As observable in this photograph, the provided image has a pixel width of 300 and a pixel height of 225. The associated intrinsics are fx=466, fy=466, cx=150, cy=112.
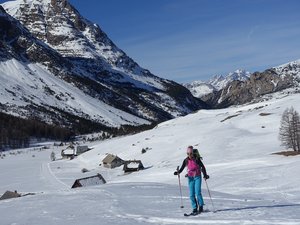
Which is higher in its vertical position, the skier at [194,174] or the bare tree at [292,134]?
the bare tree at [292,134]

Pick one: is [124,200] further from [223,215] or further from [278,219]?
[278,219]

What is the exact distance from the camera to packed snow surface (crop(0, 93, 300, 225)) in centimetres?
1875

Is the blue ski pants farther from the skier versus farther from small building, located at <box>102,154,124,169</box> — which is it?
small building, located at <box>102,154,124,169</box>

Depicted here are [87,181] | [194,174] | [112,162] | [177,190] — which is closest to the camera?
[194,174]

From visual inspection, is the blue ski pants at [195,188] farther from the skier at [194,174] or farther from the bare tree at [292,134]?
the bare tree at [292,134]

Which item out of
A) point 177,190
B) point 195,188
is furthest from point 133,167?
point 195,188

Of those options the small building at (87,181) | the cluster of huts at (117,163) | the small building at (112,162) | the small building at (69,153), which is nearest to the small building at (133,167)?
the cluster of huts at (117,163)

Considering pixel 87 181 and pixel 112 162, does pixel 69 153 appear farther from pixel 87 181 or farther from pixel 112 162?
pixel 87 181

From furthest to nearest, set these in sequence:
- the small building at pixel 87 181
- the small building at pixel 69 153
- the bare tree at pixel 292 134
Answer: the small building at pixel 69 153 < the bare tree at pixel 292 134 < the small building at pixel 87 181

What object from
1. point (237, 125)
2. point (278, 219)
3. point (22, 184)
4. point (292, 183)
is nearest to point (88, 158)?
point (237, 125)

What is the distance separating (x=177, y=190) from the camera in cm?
2981

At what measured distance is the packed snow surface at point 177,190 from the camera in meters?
18.8

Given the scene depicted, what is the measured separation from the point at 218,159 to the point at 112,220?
5418cm

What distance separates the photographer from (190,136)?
101 m
